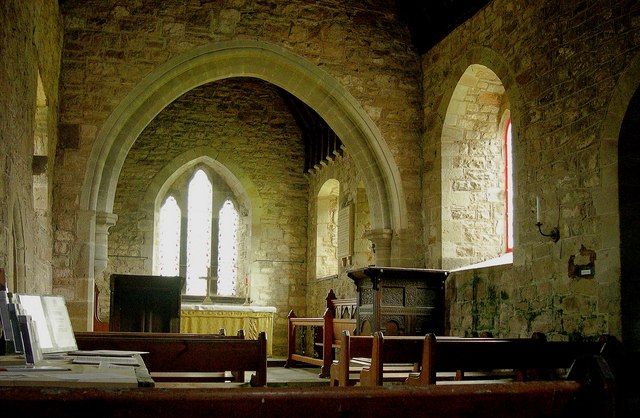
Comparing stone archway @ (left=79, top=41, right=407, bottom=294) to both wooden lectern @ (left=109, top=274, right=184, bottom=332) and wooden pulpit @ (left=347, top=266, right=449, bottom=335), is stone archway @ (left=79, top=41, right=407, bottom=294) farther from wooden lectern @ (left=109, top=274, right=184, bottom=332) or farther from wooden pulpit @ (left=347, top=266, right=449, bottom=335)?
wooden pulpit @ (left=347, top=266, right=449, bottom=335)

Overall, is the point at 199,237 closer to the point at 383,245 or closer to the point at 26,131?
the point at 383,245

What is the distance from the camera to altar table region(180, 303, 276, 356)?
36.1ft

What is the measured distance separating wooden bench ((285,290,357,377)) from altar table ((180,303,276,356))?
22.9 inches

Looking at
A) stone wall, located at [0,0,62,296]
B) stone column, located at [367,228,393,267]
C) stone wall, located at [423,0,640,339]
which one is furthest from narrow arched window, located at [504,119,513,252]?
stone wall, located at [0,0,62,296]

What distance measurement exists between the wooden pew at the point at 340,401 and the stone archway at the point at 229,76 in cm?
694

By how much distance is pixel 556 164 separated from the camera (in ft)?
20.5

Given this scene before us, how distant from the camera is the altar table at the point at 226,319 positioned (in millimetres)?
11000

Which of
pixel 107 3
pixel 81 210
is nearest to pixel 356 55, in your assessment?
pixel 107 3

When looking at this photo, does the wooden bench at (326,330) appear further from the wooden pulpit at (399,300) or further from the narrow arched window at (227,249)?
the narrow arched window at (227,249)

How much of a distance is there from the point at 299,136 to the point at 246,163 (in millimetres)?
1079

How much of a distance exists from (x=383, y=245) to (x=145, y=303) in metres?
2.98

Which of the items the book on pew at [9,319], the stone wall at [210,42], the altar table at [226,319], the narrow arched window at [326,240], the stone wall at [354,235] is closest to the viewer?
the book on pew at [9,319]

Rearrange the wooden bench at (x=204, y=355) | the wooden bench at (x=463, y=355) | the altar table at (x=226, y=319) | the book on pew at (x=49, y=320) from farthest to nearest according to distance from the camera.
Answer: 1. the altar table at (x=226, y=319)
2. the wooden bench at (x=463, y=355)
3. the wooden bench at (x=204, y=355)
4. the book on pew at (x=49, y=320)

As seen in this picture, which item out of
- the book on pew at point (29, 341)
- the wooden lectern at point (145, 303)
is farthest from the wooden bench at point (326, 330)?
the book on pew at point (29, 341)
